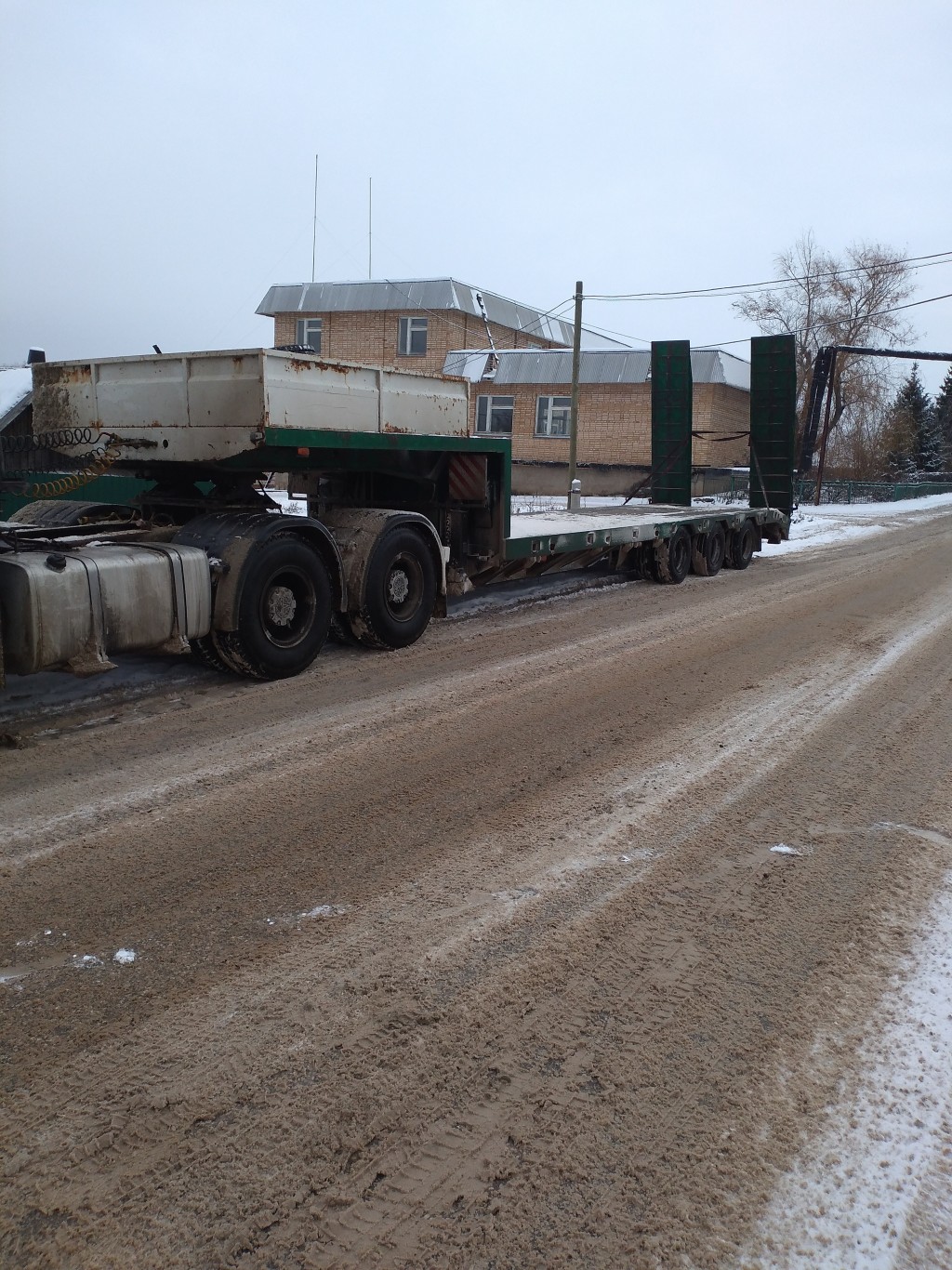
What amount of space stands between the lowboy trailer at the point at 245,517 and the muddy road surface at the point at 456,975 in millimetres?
744

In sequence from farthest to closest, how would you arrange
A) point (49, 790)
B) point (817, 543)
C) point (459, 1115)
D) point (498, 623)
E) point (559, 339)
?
point (559, 339), point (817, 543), point (498, 623), point (49, 790), point (459, 1115)

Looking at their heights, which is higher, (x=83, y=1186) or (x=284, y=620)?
(x=284, y=620)

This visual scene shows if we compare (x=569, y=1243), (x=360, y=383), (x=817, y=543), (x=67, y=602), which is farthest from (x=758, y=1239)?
(x=817, y=543)

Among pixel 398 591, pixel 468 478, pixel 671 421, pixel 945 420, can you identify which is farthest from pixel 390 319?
pixel 945 420

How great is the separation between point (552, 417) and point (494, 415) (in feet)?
8.38

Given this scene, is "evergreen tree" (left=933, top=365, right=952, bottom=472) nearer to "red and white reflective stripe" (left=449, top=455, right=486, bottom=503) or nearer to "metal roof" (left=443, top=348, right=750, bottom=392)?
"metal roof" (left=443, top=348, right=750, bottom=392)

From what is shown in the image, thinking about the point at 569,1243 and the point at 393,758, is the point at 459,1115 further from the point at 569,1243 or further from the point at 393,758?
the point at 393,758

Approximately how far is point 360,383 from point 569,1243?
6808mm

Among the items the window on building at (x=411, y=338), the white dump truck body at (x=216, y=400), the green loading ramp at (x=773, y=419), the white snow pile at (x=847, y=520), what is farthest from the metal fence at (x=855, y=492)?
the white dump truck body at (x=216, y=400)

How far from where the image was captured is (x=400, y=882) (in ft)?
13.9

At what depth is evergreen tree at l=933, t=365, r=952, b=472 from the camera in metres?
69.6

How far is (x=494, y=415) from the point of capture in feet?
120

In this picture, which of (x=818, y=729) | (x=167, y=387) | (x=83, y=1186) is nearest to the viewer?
(x=83, y=1186)

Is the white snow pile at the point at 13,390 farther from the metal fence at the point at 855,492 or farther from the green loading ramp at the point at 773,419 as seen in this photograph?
the metal fence at the point at 855,492
